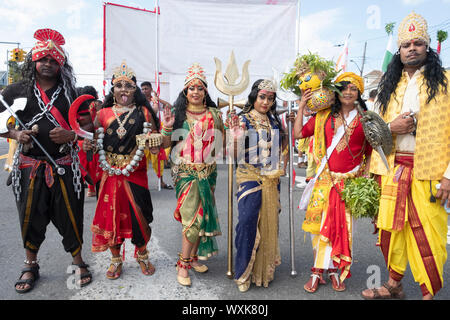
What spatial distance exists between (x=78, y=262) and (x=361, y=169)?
2.95 metres

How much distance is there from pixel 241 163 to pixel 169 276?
140 centimetres

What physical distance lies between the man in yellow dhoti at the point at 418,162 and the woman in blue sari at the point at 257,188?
95cm

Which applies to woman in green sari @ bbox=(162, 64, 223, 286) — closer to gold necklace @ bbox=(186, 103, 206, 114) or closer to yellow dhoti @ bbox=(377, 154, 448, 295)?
gold necklace @ bbox=(186, 103, 206, 114)

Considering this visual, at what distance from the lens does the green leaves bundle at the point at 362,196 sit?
2.76 metres

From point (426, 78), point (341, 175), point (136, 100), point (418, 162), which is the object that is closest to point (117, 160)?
point (136, 100)

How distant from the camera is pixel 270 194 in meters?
3.03

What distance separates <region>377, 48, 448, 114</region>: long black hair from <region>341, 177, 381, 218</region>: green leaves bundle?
2.20 ft

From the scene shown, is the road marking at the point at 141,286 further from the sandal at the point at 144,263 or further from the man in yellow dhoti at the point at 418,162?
the man in yellow dhoti at the point at 418,162

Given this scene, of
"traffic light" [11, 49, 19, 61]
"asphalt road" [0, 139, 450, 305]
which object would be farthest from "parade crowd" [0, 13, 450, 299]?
"traffic light" [11, 49, 19, 61]

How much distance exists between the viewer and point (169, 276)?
3.29 meters

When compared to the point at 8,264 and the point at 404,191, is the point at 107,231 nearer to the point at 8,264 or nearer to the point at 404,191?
the point at 8,264

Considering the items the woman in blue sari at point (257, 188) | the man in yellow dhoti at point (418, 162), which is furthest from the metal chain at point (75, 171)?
the man in yellow dhoti at point (418, 162)

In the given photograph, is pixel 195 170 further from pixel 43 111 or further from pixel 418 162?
pixel 418 162

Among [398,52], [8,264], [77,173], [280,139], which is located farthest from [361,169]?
[8,264]
